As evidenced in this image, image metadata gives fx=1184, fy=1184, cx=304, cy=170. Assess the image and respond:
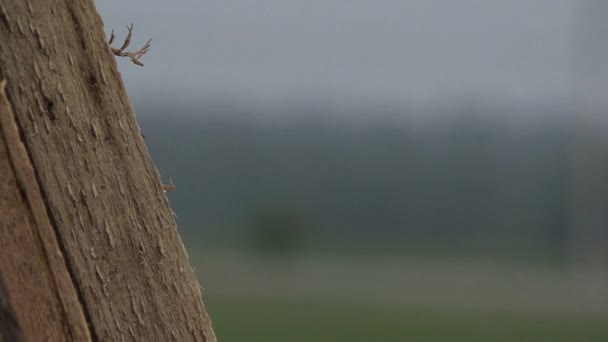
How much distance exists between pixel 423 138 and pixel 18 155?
22.0 meters

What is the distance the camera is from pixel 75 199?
3.37 feet

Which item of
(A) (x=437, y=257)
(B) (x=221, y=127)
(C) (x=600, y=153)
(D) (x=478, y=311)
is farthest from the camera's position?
(B) (x=221, y=127)

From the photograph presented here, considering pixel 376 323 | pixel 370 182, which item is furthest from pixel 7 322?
pixel 370 182

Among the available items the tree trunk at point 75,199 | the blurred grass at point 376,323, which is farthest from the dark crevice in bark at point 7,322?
the blurred grass at point 376,323

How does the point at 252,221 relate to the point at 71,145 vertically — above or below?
below

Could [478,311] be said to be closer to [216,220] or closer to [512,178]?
[512,178]

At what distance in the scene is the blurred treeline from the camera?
21.7 metres

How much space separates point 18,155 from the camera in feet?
3.26

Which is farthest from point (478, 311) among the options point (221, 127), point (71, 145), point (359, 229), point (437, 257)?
point (71, 145)

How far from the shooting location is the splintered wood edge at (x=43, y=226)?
99 centimetres

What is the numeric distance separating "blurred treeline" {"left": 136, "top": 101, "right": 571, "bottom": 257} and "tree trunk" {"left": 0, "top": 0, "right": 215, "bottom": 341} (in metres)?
19.6

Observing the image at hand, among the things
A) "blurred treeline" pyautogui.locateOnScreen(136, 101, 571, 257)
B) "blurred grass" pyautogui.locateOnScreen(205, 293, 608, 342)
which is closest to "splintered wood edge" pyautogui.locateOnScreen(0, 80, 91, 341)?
"blurred grass" pyautogui.locateOnScreen(205, 293, 608, 342)

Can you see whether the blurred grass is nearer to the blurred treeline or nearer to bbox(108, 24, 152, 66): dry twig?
the blurred treeline

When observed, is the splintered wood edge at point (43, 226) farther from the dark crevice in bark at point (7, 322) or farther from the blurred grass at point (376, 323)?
the blurred grass at point (376, 323)
